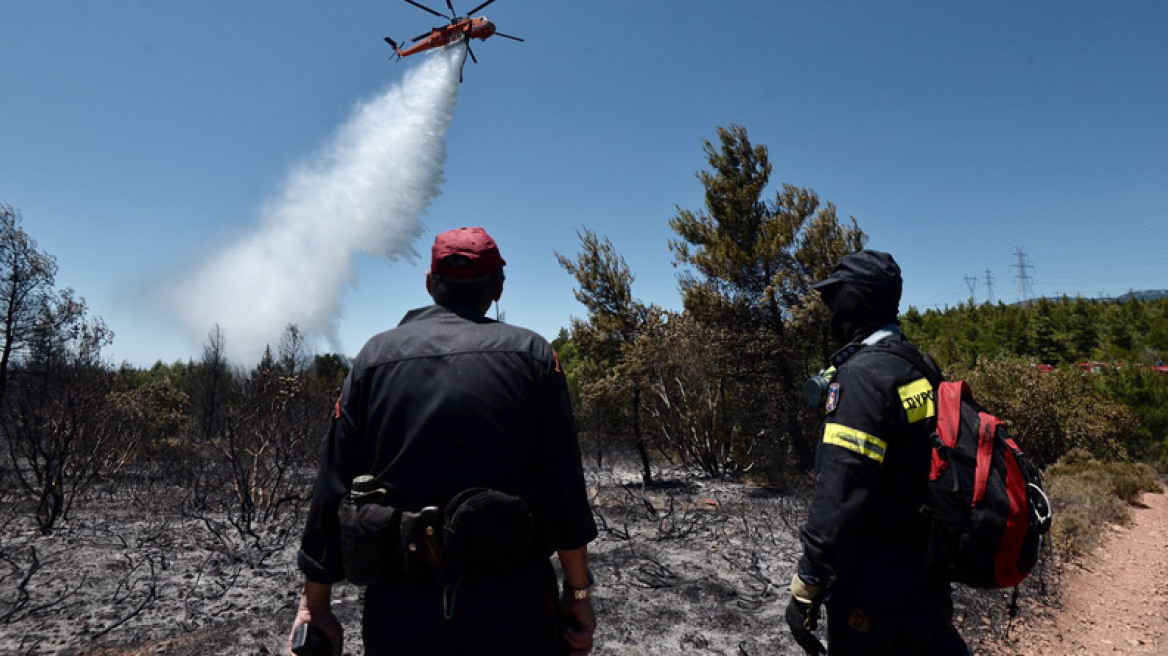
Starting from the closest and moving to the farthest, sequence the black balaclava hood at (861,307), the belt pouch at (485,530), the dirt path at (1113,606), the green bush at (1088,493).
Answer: the belt pouch at (485,530) < the black balaclava hood at (861,307) < the dirt path at (1113,606) < the green bush at (1088,493)

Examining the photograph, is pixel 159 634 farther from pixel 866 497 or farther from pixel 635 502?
pixel 635 502

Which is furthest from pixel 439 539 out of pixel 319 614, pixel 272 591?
pixel 272 591

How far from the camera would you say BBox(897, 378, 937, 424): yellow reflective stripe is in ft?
6.48

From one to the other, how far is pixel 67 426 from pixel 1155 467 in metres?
21.6

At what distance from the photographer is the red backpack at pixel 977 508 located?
6.00ft

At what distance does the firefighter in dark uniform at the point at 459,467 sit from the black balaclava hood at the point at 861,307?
125 cm

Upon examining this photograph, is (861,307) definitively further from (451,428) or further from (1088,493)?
(1088,493)

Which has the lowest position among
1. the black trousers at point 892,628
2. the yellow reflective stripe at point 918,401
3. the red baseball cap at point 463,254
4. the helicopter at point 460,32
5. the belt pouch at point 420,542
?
the black trousers at point 892,628

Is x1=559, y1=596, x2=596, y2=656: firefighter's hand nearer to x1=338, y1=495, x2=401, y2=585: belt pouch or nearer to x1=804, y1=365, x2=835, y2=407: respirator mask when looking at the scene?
x1=338, y1=495, x2=401, y2=585: belt pouch

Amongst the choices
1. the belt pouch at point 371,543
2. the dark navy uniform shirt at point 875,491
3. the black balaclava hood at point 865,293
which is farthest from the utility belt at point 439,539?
the black balaclava hood at point 865,293

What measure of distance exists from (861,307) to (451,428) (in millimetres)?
1644

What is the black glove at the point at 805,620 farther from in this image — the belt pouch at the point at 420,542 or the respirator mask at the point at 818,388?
the belt pouch at the point at 420,542

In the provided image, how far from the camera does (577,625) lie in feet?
5.64

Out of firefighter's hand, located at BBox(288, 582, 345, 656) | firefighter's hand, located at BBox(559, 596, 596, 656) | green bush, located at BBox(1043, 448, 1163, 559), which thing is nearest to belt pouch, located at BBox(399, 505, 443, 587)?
firefighter's hand, located at BBox(288, 582, 345, 656)
